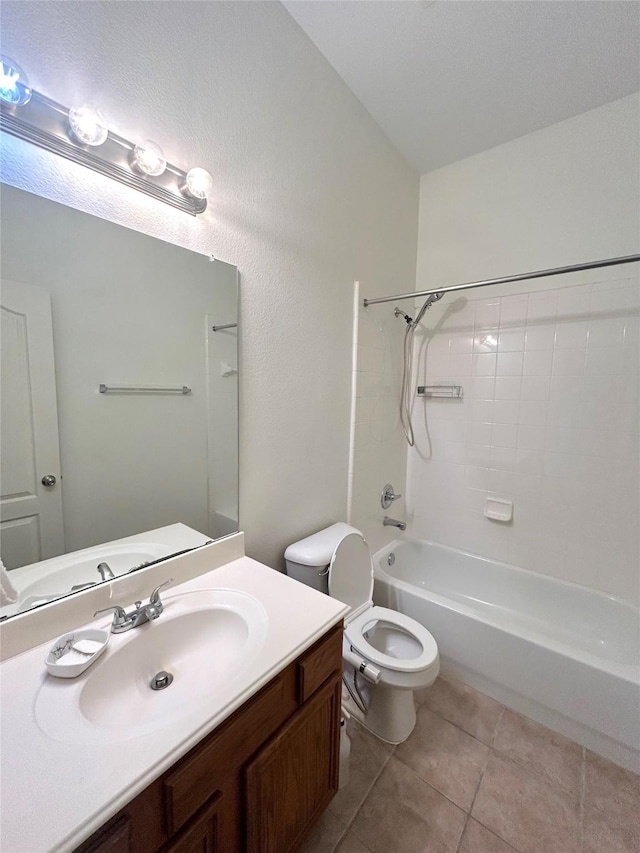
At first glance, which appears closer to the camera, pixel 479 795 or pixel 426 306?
pixel 479 795

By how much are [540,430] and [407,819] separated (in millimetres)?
1836

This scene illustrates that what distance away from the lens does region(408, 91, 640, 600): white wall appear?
173cm

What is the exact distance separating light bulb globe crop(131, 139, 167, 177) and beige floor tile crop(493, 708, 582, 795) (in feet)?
8.03

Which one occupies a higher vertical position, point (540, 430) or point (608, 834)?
point (540, 430)

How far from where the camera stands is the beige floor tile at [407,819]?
1.12 meters

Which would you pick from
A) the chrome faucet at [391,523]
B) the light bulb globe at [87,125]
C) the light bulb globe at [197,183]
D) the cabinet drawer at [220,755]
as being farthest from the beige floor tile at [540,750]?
the light bulb globe at [87,125]

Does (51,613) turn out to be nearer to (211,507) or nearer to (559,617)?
(211,507)

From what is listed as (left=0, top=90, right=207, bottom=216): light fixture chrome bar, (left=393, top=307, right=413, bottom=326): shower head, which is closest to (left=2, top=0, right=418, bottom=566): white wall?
(left=0, top=90, right=207, bottom=216): light fixture chrome bar

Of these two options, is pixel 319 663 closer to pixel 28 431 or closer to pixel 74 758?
pixel 74 758

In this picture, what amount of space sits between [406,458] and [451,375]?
0.65 meters

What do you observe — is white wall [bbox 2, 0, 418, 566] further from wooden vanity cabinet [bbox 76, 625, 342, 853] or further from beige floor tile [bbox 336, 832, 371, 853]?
beige floor tile [bbox 336, 832, 371, 853]

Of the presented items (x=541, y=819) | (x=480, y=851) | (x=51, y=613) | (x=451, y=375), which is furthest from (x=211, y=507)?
(x=451, y=375)

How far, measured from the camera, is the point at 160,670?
2.93 ft

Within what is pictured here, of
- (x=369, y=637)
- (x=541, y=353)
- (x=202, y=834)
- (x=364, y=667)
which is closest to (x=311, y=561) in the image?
(x=364, y=667)
